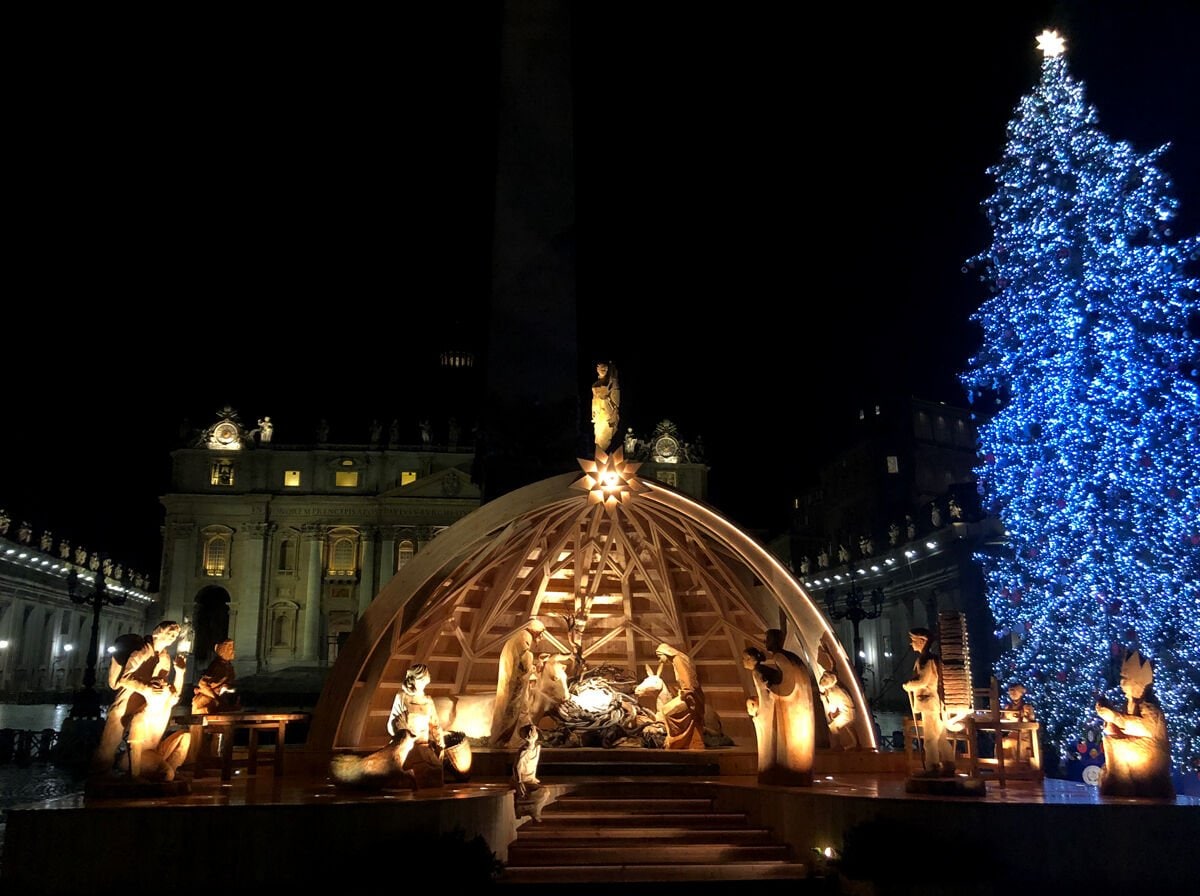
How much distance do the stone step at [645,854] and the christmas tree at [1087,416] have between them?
9746 millimetres

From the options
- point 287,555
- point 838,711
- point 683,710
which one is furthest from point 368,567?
point 838,711

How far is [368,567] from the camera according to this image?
6475 centimetres

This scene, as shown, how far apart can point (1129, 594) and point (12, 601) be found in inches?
2126

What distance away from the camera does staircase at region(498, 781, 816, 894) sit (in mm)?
9664

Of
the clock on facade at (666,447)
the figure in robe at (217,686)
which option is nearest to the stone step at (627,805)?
the figure in robe at (217,686)

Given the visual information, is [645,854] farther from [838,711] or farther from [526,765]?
[838,711]

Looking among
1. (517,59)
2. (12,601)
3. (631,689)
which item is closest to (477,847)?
(631,689)

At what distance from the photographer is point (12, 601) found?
165 feet

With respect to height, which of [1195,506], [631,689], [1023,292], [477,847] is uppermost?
[1023,292]

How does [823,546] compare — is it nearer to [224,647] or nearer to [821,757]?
[821,757]

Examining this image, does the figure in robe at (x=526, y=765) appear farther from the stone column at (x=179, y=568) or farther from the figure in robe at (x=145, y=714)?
the stone column at (x=179, y=568)

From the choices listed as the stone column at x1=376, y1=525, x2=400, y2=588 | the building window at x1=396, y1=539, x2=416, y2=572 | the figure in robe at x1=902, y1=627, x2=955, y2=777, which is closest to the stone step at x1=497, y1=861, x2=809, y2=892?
the figure in robe at x1=902, y1=627, x2=955, y2=777

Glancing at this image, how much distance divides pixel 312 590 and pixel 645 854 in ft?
189

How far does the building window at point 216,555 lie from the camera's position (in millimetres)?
65062
